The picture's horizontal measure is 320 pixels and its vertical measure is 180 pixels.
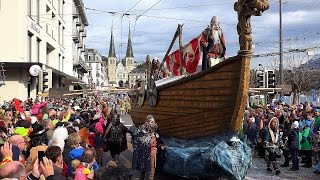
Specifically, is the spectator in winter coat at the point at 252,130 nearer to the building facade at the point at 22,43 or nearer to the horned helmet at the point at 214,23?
the horned helmet at the point at 214,23

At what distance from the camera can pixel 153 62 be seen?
12.8 meters

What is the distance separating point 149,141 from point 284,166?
5.11 meters

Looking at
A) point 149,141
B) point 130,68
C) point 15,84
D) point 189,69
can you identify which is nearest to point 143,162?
point 149,141

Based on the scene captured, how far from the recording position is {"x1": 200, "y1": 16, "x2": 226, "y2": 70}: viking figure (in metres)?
9.62

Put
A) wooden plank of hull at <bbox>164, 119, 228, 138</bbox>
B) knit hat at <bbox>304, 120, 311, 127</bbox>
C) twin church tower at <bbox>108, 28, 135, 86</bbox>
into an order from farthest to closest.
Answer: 1. twin church tower at <bbox>108, 28, 135, 86</bbox>
2. knit hat at <bbox>304, 120, 311, 127</bbox>
3. wooden plank of hull at <bbox>164, 119, 228, 138</bbox>

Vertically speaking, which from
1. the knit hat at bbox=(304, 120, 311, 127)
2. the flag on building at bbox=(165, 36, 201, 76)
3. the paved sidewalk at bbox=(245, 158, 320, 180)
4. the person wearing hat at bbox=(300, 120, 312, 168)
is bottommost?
the paved sidewalk at bbox=(245, 158, 320, 180)

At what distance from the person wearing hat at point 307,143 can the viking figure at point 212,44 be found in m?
3.22

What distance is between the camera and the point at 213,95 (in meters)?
8.21

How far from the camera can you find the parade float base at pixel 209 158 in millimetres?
7691

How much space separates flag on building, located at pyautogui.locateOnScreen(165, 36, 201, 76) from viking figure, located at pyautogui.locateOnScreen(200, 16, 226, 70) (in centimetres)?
31

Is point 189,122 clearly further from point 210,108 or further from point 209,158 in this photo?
point 209,158

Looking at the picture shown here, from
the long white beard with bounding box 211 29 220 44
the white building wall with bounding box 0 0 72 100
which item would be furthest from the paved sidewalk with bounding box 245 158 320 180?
the white building wall with bounding box 0 0 72 100

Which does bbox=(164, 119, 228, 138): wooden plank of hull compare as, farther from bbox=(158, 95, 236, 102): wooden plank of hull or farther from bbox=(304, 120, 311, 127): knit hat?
bbox=(304, 120, 311, 127): knit hat

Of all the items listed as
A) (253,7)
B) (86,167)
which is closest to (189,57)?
(253,7)
